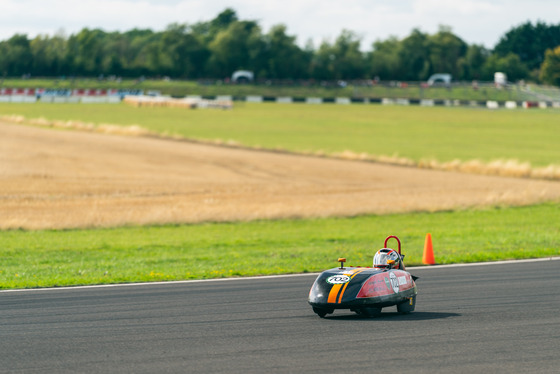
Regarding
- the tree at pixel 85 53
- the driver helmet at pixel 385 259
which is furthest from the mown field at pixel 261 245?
the tree at pixel 85 53

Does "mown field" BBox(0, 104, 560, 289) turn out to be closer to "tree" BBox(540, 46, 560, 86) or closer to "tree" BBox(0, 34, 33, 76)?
"tree" BBox(540, 46, 560, 86)

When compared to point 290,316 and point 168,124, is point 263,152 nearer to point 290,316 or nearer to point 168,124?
point 168,124

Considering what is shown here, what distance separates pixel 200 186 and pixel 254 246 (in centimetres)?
1595

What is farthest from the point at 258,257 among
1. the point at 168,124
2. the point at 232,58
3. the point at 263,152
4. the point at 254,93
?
the point at 232,58

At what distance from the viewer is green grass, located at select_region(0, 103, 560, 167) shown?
2318 inches

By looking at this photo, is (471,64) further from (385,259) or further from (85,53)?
(385,259)

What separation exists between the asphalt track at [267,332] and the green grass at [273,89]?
382 feet

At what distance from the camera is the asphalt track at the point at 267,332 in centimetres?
952

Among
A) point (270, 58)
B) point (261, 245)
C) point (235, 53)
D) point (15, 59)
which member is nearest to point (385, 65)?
point (270, 58)

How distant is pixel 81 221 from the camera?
93.8 ft

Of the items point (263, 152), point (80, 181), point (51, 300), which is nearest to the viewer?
point (51, 300)

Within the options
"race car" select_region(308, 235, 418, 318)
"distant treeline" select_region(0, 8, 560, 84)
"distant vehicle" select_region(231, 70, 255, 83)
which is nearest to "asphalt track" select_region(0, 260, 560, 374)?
"race car" select_region(308, 235, 418, 318)

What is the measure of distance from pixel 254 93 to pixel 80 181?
100 metres

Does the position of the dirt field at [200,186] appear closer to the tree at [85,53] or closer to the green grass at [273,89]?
the green grass at [273,89]
